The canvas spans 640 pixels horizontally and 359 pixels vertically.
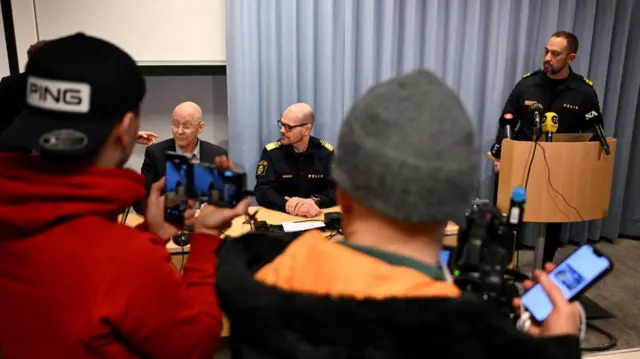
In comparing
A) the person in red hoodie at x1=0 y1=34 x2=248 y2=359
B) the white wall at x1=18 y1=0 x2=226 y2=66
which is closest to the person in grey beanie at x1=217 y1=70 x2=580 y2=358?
the person in red hoodie at x1=0 y1=34 x2=248 y2=359

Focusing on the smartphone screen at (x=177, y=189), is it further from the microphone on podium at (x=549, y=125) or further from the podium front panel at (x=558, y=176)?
the microphone on podium at (x=549, y=125)

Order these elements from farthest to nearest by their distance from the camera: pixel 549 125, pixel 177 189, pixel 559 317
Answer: pixel 549 125
pixel 177 189
pixel 559 317

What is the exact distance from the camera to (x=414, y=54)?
12.4 feet

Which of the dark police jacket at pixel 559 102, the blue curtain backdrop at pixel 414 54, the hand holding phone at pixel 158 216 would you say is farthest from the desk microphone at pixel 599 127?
the hand holding phone at pixel 158 216

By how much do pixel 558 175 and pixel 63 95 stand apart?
2577 mm

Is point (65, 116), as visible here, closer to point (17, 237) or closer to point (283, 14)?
point (17, 237)

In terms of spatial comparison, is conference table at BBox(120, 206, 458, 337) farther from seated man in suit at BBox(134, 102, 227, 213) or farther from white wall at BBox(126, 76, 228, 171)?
white wall at BBox(126, 76, 228, 171)

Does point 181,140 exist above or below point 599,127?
below

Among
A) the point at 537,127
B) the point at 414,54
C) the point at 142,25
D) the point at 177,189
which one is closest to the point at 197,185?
the point at 177,189

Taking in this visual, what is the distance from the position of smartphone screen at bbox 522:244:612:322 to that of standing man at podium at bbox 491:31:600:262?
2.18 meters

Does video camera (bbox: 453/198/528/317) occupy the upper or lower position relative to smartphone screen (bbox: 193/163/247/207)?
lower

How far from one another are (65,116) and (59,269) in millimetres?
242

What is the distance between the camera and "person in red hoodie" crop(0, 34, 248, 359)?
84 cm

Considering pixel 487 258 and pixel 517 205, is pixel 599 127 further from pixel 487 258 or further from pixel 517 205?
pixel 487 258
